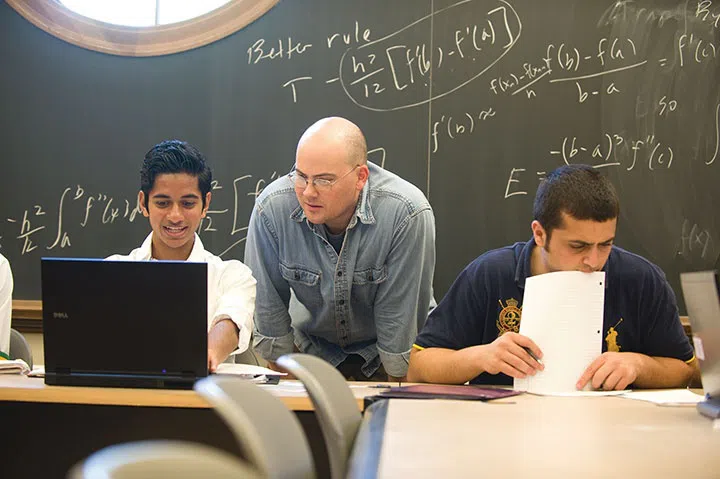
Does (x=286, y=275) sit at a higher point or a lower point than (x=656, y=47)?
lower

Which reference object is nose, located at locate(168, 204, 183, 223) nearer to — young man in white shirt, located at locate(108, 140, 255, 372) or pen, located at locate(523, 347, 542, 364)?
young man in white shirt, located at locate(108, 140, 255, 372)

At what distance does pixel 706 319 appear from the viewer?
1664mm

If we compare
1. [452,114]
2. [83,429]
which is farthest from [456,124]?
[83,429]

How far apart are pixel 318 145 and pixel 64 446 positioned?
1.15m

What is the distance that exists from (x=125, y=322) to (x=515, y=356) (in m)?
0.93

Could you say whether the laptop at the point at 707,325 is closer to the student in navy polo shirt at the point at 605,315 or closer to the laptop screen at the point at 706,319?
the laptop screen at the point at 706,319

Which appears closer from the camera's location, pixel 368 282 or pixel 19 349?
pixel 19 349

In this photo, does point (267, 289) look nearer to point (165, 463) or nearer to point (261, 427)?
point (261, 427)

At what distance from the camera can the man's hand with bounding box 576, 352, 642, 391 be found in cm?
207

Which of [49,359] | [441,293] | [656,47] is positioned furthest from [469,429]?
[656,47]

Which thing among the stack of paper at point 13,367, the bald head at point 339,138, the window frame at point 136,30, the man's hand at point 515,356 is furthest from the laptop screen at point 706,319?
the window frame at point 136,30

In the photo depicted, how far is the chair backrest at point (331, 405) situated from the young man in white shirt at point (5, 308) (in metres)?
1.48

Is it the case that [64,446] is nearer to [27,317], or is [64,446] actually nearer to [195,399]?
[195,399]

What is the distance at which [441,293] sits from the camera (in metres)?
3.53
